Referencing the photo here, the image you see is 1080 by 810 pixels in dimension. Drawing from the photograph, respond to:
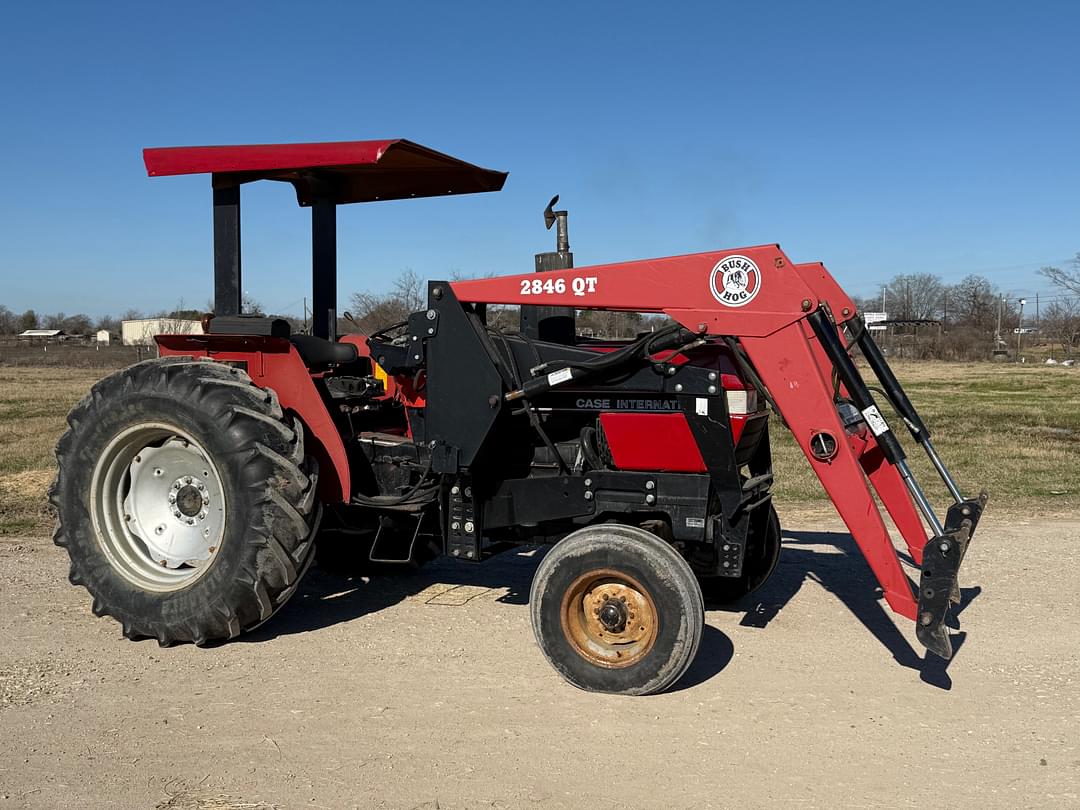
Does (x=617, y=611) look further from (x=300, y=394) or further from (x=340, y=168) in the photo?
(x=340, y=168)

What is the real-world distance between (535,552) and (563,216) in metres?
2.86

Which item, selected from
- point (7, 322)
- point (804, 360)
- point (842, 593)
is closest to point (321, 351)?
point (804, 360)

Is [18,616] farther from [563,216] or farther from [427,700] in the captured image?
[563,216]

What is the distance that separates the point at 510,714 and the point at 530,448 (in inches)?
60.0

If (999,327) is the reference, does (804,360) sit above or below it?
below

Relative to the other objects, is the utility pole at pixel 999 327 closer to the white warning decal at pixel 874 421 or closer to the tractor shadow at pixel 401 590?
the tractor shadow at pixel 401 590

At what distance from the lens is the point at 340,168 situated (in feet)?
19.5

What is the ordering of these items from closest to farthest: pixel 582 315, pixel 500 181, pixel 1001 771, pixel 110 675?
pixel 1001 771, pixel 110 675, pixel 500 181, pixel 582 315

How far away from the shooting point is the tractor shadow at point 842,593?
522 cm

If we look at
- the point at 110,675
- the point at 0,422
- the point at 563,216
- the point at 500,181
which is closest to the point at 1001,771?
the point at 563,216

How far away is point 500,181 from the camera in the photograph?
6.73 meters

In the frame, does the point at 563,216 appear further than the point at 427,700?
Yes

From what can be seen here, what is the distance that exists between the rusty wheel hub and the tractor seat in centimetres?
208

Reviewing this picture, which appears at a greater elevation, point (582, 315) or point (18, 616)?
point (582, 315)
